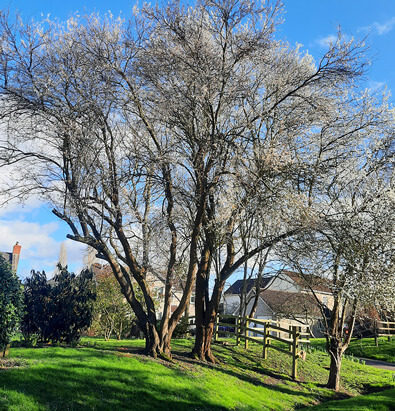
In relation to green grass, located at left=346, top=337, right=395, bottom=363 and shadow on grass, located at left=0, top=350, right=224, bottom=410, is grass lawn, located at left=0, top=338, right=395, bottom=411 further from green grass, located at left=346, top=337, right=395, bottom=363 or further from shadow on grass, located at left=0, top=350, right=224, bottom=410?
green grass, located at left=346, top=337, right=395, bottom=363

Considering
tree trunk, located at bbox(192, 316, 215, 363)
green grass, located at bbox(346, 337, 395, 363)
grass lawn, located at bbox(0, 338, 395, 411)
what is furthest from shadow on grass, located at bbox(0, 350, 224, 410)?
green grass, located at bbox(346, 337, 395, 363)

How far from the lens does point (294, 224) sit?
11.9 meters

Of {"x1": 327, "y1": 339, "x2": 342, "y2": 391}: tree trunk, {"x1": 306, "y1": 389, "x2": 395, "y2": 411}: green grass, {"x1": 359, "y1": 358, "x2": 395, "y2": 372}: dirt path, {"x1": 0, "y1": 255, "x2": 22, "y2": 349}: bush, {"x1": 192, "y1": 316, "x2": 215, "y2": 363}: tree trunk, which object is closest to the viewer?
{"x1": 0, "y1": 255, "x2": 22, "y2": 349}: bush

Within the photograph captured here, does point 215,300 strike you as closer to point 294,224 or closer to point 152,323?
point 152,323

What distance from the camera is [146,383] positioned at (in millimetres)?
10344

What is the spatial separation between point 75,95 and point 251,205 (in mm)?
6384

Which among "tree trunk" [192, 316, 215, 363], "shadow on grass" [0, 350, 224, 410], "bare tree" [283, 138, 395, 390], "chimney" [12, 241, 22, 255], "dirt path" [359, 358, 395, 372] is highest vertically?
"chimney" [12, 241, 22, 255]

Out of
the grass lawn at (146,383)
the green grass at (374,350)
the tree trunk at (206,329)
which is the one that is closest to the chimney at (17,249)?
the green grass at (374,350)

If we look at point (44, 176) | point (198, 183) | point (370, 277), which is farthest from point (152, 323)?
point (370, 277)

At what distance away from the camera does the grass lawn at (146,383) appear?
8.54 m

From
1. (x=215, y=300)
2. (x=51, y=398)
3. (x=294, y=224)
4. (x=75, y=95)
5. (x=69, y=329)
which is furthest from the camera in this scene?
(x=215, y=300)

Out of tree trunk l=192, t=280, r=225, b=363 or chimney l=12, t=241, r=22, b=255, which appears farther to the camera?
chimney l=12, t=241, r=22, b=255

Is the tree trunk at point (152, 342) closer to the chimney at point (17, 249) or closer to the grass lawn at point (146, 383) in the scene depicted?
the grass lawn at point (146, 383)

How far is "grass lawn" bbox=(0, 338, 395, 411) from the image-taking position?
8.54 meters
